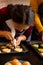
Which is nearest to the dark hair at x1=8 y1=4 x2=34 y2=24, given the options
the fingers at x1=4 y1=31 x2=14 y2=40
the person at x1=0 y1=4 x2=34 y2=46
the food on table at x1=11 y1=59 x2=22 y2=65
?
the person at x1=0 y1=4 x2=34 y2=46

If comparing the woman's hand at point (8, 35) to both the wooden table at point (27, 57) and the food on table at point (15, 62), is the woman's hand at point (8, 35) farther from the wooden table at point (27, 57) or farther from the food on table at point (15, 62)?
the food on table at point (15, 62)

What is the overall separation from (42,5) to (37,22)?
0.19m

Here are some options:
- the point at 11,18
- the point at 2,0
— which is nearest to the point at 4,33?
the point at 11,18

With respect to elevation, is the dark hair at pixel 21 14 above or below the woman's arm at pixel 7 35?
above

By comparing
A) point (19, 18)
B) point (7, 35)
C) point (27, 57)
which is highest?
point (19, 18)

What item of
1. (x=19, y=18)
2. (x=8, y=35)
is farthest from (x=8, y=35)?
(x=19, y=18)

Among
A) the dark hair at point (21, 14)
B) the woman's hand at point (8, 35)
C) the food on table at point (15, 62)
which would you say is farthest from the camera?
the woman's hand at point (8, 35)

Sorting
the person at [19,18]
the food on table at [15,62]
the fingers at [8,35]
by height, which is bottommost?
the food on table at [15,62]

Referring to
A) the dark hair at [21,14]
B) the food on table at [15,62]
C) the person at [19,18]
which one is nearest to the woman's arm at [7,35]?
the person at [19,18]

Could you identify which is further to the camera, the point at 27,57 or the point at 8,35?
the point at 8,35

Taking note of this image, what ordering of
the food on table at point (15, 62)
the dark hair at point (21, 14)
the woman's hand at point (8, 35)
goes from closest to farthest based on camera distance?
1. the food on table at point (15, 62)
2. the dark hair at point (21, 14)
3. the woman's hand at point (8, 35)

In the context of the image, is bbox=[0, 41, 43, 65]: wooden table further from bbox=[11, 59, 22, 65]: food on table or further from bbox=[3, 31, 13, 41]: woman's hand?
bbox=[3, 31, 13, 41]: woman's hand

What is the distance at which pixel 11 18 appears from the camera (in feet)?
5.03

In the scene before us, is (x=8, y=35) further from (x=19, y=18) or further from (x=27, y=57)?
(x=27, y=57)
